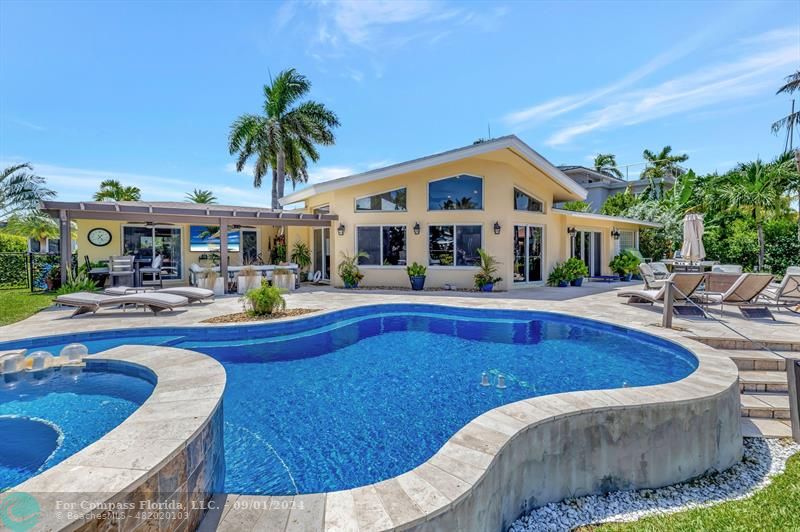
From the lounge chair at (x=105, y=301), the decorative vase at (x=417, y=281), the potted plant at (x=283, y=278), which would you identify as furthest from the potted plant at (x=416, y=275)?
the lounge chair at (x=105, y=301)

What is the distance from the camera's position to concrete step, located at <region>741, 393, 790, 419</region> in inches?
190

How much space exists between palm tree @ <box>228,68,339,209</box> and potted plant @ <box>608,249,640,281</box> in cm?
1844

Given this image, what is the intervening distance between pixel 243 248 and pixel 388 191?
8.65 meters

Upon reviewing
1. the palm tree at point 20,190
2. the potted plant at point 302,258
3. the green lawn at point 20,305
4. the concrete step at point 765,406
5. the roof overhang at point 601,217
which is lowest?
the concrete step at point 765,406

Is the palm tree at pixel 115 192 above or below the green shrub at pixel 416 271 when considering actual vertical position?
above

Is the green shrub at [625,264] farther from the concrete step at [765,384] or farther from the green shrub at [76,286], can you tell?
the green shrub at [76,286]

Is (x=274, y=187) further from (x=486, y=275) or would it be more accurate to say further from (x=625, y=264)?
(x=625, y=264)

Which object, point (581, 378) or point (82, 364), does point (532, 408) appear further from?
point (82, 364)

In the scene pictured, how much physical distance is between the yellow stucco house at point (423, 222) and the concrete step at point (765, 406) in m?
9.30

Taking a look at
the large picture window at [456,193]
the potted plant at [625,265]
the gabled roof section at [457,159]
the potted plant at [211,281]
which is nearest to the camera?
the gabled roof section at [457,159]

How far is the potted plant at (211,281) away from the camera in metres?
13.1

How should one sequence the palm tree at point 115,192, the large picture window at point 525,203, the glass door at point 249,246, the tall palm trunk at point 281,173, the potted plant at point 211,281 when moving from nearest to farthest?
the potted plant at point 211,281
the large picture window at point 525,203
the glass door at point 249,246
the tall palm trunk at point 281,173
the palm tree at point 115,192

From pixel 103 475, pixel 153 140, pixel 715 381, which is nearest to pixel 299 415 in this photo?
pixel 103 475

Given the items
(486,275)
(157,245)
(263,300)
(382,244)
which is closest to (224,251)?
(263,300)
